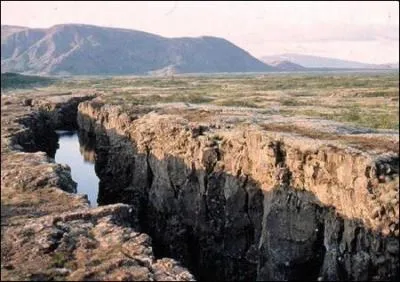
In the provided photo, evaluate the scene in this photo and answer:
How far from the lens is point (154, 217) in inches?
1570

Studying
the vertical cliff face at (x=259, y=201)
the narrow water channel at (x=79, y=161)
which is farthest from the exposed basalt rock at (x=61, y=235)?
the narrow water channel at (x=79, y=161)

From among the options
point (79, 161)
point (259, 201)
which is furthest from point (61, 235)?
point (79, 161)

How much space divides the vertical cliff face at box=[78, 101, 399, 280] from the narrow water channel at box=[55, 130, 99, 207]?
6.67 m

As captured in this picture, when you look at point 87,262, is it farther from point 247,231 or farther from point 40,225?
point 247,231

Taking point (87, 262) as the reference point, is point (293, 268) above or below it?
below

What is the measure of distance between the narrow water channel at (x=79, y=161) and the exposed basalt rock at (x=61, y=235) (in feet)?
60.1

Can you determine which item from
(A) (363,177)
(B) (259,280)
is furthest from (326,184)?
(B) (259,280)

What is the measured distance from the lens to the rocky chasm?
20703 millimetres

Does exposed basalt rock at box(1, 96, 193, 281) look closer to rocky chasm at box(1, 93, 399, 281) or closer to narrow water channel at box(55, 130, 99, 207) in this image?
rocky chasm at box(1, 93, 399, 281)

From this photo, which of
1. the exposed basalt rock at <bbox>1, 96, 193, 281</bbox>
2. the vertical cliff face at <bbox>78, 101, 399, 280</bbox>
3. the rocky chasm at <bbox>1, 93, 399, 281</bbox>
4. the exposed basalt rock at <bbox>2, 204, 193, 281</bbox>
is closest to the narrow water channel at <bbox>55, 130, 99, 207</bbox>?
the rocky chasm at <bbox>1, 93, 399, 281</bbox>

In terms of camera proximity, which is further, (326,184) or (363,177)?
(326,184)

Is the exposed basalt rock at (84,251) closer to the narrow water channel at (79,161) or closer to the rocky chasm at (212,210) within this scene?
the rocky chasm at (212,210)

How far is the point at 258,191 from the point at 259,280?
485cm

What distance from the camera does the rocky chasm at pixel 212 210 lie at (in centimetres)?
2070
